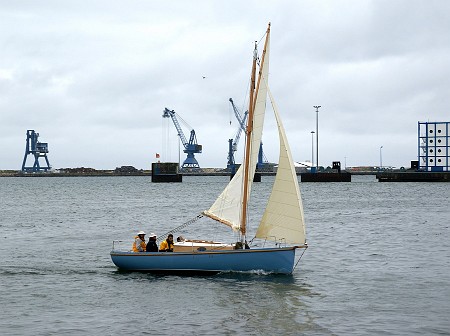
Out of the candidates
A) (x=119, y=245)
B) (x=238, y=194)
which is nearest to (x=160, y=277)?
(x=238, y=194)

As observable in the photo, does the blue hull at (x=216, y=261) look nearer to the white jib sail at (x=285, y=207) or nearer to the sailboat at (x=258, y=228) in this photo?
the sailboat at (x=258, y=228)

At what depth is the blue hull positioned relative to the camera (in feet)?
109

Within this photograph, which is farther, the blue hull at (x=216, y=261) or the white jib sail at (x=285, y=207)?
the blue hull at (x=216, y=261)

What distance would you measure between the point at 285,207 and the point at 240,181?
307 cm

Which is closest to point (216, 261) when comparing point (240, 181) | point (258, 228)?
point (258, 228)

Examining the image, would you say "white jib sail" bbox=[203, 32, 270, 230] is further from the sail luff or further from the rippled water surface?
the rippled water surface

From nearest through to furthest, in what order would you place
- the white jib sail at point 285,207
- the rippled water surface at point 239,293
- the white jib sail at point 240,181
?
the rippled water surface at point 239,293
the white jib sail at point 285,207
the white jib sail at point 240,181

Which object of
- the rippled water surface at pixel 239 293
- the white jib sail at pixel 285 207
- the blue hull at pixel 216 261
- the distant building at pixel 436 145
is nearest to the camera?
the rippled water surface at pixel 239 293

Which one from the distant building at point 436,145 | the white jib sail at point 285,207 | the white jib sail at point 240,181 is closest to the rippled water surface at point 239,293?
the white jib sail at point 285,207

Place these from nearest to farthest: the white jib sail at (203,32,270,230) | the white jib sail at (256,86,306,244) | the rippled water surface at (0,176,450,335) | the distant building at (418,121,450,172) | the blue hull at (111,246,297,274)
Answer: the rippled water surface at (0,176,450,335), the white jib sail at (256,86,306,244), the white jib sail at (203,32,270,230), the blue hull at (111,246,297,274), the distant building at (418,121,450,172)

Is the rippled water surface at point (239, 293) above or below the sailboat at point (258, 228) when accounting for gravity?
below

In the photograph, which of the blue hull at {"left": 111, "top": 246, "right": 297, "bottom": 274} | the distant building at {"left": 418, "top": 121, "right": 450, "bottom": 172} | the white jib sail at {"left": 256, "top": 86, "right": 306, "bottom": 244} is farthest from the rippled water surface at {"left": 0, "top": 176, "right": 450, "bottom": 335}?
the distant building at {"left": 418, "top": 121, "right": 450, "bottom": 172}

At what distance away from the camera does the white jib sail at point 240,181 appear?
33000 mm

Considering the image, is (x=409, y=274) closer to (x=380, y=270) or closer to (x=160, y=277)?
(x=380, y=270)
